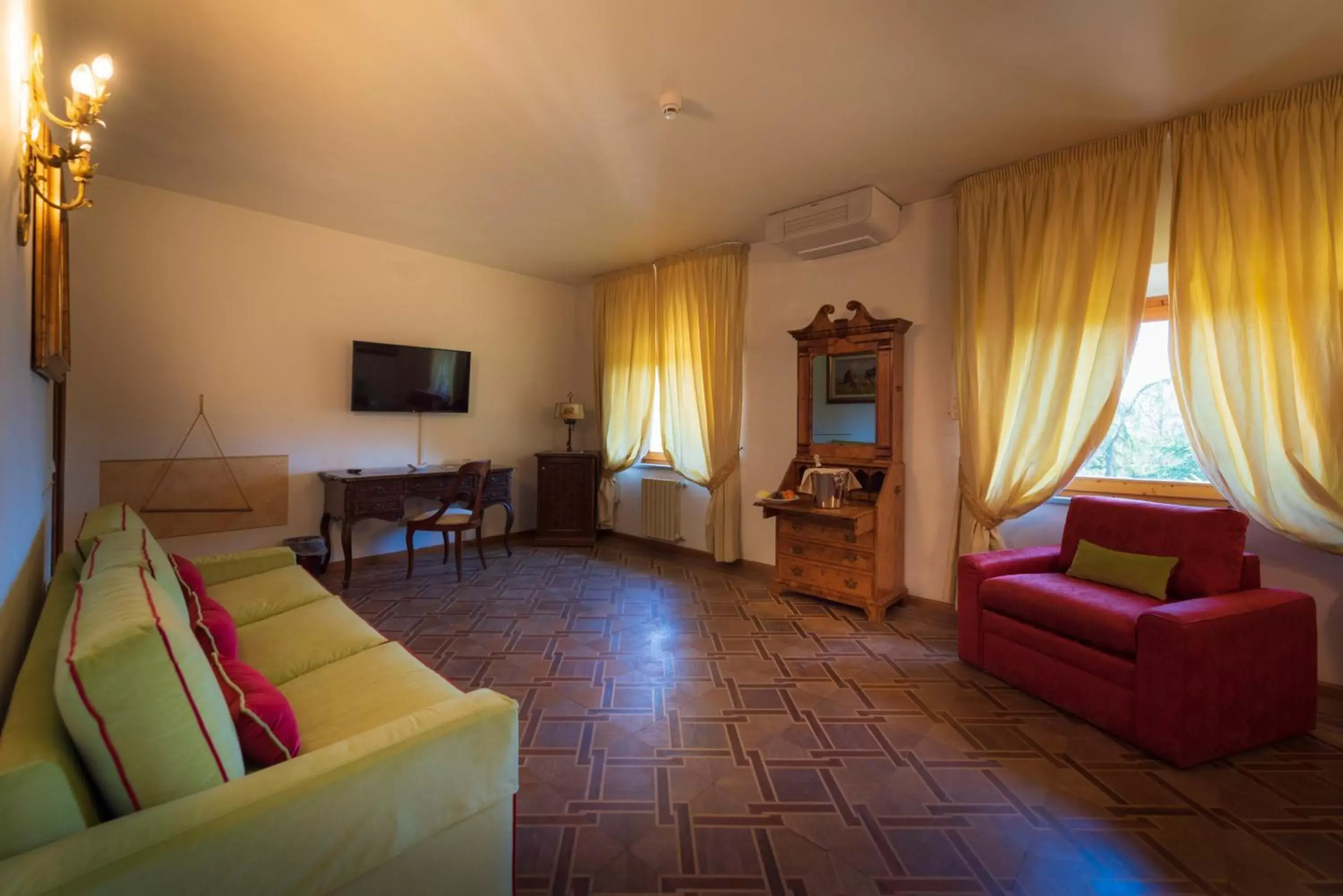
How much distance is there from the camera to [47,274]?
1917mm

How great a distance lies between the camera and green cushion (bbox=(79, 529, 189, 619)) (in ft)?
4.70

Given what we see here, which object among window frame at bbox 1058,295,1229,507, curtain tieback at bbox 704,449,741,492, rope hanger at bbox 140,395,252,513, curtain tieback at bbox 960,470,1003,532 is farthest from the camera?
curtain tieback at bbox 704,449,741,492

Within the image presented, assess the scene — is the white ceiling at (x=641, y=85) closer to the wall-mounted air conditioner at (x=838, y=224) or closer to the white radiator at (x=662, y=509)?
the wall-mounted air conditioner at (x=838, y=224)

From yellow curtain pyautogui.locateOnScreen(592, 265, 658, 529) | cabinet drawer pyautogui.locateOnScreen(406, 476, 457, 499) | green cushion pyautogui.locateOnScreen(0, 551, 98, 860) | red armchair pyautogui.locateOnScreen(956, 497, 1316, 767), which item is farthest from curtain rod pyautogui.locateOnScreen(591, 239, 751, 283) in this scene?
green cushion pyautogui.locateOnScreen(0, 551, 98, 860)

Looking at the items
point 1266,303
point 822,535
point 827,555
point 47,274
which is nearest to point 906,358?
point 822,535

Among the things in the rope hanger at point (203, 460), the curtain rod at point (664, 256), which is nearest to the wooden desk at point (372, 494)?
the rope hanger at point (203, 460)

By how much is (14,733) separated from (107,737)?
0.14 metres

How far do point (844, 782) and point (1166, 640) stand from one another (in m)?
1.30

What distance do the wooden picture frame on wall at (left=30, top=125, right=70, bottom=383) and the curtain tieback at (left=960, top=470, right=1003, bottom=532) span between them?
4204 mm

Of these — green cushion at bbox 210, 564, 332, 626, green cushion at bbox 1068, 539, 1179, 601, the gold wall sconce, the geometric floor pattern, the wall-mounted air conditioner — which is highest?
→ the wall-mounted air conditioner

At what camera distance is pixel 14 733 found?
863 mm

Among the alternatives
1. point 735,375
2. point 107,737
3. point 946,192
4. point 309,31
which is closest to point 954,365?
point 946,192

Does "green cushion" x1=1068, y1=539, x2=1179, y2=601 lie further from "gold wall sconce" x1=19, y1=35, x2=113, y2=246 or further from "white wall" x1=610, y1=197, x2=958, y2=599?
"gold wall sconce" x1=19, y1=35, x2=113, y2=246

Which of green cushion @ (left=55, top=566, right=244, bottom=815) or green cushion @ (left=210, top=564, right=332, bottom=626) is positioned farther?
green cushion @ (left=210, top=564, right=332, bottom=626)
